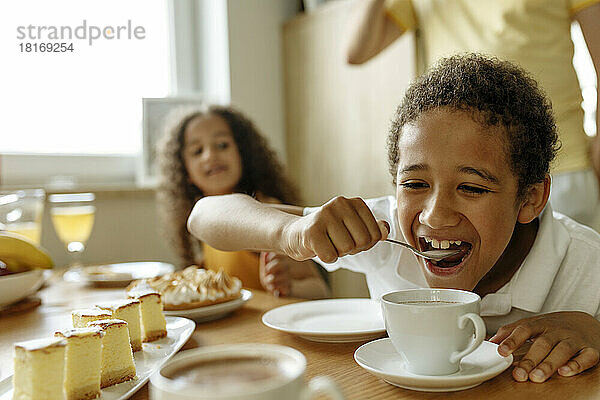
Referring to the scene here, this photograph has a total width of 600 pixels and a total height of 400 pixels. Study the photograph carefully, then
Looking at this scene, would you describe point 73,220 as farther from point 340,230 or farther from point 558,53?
point 558,53

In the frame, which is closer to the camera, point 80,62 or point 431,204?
point 431,204

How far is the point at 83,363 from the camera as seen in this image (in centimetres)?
57

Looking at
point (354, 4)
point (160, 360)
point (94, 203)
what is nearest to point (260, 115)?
point (354, 4)

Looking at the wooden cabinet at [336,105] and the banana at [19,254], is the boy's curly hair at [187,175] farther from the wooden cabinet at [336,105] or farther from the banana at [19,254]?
the banana at [19,254]

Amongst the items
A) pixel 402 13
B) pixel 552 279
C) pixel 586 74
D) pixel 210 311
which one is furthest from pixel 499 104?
pixel 586 74

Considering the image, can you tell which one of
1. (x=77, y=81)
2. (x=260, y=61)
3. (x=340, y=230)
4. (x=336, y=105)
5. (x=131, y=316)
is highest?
(x=260, y=61)

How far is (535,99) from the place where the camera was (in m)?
0.88

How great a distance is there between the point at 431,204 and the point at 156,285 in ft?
1.68

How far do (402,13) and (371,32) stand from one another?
0.11 metres

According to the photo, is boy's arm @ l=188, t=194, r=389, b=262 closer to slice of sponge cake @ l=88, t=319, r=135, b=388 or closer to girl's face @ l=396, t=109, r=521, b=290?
girl's face @ l=396, t=109, r=521, b=290

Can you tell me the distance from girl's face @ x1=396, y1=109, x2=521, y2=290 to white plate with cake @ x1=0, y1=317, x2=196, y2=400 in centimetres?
36

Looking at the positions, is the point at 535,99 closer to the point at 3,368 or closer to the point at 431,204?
the point at 431,204

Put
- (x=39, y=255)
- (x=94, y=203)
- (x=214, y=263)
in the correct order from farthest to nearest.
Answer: (x=94, y=203), (x=214, y=263), (x=39, y=255)

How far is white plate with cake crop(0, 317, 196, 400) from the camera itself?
0.59m
